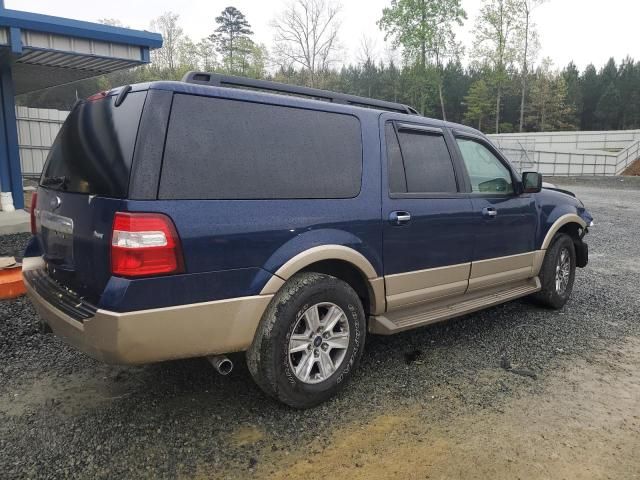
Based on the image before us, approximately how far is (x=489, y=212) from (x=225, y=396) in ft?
8.62

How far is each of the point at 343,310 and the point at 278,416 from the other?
2.53 feet

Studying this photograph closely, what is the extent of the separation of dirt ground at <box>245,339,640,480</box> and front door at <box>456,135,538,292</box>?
1.22m

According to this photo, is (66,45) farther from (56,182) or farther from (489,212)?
(489,212)

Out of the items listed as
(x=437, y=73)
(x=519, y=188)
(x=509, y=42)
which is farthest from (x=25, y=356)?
(x=509, y=42)

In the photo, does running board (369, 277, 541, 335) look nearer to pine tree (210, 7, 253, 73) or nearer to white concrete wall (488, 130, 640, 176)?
white concrete wall (488, 130, 640, 176)

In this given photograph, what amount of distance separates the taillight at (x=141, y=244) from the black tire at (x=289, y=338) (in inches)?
28.8

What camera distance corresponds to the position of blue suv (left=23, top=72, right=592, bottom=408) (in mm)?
2469

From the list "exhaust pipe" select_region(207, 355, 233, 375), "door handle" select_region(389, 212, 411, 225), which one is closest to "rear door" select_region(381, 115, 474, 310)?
"door handle" select_region(389, 212, 411, 225)

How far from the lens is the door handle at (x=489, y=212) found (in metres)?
4.16

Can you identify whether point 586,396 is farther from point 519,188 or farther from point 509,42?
point 509,42

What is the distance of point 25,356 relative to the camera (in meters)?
3.82

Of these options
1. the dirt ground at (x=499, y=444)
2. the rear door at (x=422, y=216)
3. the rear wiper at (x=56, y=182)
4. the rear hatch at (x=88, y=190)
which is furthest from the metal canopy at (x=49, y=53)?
the dirt ground at (x=499, y=444)

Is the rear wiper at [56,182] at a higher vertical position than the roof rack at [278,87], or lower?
lower

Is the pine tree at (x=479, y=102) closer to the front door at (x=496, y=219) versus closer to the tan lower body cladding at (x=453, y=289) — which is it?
the front door at (x=496, y=219)
